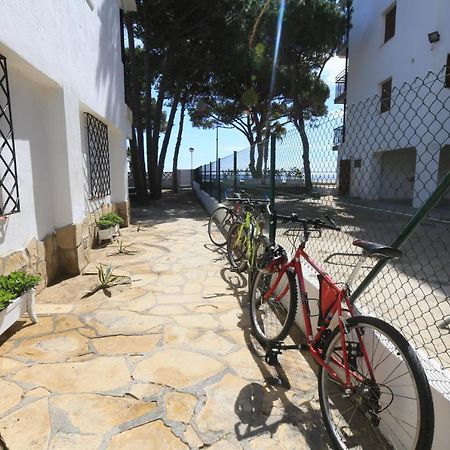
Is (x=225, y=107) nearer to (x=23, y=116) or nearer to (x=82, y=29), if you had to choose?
(x=82, y=29)

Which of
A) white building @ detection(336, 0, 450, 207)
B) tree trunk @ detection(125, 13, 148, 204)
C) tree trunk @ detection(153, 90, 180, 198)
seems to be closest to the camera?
white building @ detection(336, 0, 450, 207)

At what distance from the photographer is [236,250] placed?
15.9 ft

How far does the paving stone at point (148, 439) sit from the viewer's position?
1.83 meters

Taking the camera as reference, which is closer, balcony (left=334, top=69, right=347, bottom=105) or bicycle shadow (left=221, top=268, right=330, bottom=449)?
bicycle shadow (left=221, top=268, right=330, bottom=449)

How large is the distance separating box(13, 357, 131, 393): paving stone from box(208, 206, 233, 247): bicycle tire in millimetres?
3480

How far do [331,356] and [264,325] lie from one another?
47.5 inches

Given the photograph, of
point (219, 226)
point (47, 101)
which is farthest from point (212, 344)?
point (219, 226)

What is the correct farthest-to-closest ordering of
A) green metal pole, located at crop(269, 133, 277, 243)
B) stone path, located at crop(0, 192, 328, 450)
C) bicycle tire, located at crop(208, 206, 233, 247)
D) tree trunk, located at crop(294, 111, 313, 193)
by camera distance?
bicycle tire, located at crop(208, 206, 233, 247) → tree trunk, located at crop(294, 111, 313, 193) → green metal pole, located at crop(269, 133, 277, 243) → stone path, located at crop(0, 192, 328, 450)

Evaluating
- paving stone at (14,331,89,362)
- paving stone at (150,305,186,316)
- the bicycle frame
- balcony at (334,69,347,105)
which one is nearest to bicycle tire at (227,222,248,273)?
paving stone at (150,305,186,316)

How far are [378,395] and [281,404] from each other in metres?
0.64

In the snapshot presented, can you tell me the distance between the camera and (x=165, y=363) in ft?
8.53

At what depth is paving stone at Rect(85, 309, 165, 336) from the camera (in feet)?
10.2

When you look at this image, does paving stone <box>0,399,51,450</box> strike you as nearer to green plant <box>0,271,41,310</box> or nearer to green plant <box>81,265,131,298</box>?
green plant <box>0,271,41,310</box>

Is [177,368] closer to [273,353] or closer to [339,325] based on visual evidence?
[273,353]
